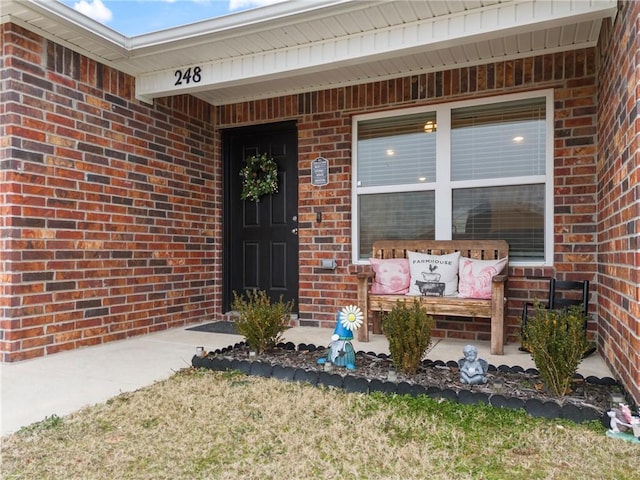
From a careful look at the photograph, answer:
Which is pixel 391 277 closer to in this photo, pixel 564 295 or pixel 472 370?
pixel 564 295

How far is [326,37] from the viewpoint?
3.42 metres

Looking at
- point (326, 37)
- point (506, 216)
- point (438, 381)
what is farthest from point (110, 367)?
point (506, 216)

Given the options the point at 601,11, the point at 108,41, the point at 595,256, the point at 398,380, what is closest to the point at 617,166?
the point at 601,11

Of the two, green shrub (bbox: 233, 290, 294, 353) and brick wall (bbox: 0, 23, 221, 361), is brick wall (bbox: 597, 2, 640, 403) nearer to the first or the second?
green shrub (bbox: 233, 290, 294, 353)

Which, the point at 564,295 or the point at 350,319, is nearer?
the point at 350,319

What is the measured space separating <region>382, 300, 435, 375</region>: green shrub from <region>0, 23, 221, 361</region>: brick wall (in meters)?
2.50

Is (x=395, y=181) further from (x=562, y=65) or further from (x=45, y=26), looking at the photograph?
(x=45, y=26)

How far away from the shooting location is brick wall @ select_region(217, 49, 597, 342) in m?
3.62

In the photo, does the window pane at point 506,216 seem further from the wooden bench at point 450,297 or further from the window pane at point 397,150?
the window pane at point 397,150

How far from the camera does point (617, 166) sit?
2.65m

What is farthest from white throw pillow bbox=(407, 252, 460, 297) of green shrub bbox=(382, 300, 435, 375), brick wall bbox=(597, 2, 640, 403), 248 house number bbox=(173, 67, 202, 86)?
248 house number bbox=(173, 67, 202, 86)

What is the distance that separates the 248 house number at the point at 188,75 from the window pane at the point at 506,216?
2.50 m

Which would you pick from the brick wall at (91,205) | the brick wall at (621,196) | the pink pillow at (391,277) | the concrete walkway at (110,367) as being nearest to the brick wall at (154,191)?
the brick wall at (91,205)

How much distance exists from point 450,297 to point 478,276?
0.92ft
